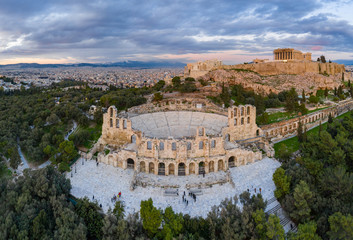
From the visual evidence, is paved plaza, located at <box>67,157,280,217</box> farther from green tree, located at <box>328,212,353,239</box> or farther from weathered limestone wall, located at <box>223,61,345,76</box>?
weathered limestone wall, located at <box>223,61,345,76</box>

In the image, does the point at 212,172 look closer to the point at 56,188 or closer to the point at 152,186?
the point at 152,186

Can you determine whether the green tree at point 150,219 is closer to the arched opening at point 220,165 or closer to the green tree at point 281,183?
the green tree at point 281,183

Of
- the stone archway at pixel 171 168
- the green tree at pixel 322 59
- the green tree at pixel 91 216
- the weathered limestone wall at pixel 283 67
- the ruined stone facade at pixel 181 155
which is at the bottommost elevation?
the green tree at pixel 91 216

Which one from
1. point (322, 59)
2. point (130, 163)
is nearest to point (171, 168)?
point (130, 163)

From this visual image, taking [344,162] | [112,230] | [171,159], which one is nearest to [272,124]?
[344,162]

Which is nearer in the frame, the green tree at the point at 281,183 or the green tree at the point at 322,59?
the green tree at the point at 281,183

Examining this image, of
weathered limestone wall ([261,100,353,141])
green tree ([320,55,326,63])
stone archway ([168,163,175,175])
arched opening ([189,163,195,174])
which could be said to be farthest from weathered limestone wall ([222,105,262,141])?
green tree ([320,55,326,63])

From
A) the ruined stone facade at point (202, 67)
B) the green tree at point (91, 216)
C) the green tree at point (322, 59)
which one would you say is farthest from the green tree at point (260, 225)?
the green tree at point (322, 59)

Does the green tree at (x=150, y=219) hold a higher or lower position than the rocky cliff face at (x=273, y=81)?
lower
